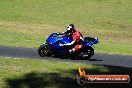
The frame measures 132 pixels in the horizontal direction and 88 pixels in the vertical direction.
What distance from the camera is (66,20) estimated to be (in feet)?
127

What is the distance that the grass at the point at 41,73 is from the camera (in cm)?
1196

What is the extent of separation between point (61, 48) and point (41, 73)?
6830 millimetres

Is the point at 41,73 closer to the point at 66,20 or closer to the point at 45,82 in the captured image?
the point at 45,82

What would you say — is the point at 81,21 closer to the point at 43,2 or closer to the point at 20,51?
the point at 43,2

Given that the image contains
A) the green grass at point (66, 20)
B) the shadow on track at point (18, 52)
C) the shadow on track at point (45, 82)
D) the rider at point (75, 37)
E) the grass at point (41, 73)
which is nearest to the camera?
the shadow on track at point (45, 82)

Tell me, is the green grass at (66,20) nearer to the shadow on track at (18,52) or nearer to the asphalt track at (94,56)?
the shadow on track at (18,52)

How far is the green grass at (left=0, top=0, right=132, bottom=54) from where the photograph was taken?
27.5 meters

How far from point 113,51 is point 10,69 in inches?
454

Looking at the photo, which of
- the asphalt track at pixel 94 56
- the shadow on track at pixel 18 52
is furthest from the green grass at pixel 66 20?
the asphalt track at pixel 94 56

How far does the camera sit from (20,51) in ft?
68.1

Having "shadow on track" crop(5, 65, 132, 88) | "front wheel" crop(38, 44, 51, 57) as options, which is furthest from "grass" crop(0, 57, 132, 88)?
"front wheel" crop(38, 44, 51, 57)

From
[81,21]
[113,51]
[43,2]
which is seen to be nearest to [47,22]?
→ [81,21]

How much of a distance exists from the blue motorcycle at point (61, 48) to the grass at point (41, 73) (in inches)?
163

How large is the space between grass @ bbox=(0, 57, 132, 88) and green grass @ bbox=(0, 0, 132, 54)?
29.0 feet
